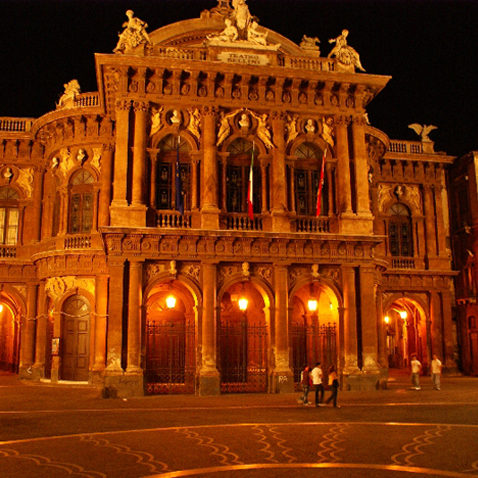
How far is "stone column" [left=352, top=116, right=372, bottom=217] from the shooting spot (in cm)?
2539

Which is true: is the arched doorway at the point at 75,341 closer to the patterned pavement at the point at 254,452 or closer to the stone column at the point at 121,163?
the stone column at the point at 121,163

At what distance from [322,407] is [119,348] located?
795 centimetres

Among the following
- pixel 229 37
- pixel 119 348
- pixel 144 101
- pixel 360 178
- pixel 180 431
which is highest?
pixel 229 37

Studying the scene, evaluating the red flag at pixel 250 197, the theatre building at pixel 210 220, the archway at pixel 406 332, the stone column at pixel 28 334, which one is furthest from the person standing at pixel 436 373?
the stone column at pixel 28 334

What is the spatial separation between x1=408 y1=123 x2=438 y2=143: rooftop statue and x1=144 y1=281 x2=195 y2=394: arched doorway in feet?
63.3

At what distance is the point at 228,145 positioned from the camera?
2527 centimetres

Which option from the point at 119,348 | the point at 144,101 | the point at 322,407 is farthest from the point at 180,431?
the point at 144,101

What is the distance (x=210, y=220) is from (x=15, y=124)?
1576cm

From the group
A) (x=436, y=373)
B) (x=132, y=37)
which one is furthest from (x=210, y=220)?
(x=436, y=373)

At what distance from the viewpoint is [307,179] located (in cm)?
2602

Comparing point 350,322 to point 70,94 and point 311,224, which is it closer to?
point 311,224

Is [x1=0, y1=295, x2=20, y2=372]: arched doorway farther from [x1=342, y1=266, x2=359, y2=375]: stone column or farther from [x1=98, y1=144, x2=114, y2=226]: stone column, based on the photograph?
[x1=342, y1=266, x2=359, y2=375]: stone column

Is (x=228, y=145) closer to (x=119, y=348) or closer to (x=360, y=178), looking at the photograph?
(x=360, y=178)

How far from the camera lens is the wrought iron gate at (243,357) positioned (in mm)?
24484
